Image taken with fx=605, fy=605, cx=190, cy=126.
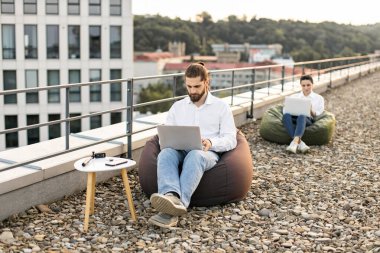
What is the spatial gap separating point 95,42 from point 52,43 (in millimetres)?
2955

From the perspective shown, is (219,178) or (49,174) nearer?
(49,174)

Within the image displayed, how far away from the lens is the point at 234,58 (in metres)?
103

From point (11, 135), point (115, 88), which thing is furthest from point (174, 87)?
point (115, 88)

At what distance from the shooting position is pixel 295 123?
882 cm

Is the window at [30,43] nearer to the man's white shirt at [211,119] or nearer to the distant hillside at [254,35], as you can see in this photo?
the distant hillside at [254,35]

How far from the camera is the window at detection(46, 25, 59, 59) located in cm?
4175

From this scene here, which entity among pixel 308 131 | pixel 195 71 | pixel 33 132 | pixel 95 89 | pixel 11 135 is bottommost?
pixel 33 132

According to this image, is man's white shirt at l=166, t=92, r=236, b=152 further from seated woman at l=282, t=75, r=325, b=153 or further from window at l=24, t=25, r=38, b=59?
window at l=24, t=25, r=38, b=59

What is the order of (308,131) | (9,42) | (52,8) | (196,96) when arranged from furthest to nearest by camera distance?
(9,42), (52,8), (308,131), (196,96)

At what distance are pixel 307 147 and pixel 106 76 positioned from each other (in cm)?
3612

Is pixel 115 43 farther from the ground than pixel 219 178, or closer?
farther from the ground

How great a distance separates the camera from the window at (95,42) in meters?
42.2

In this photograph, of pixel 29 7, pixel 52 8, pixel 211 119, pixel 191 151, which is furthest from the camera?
pixel 52 8

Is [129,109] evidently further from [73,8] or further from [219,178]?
[73,8]
